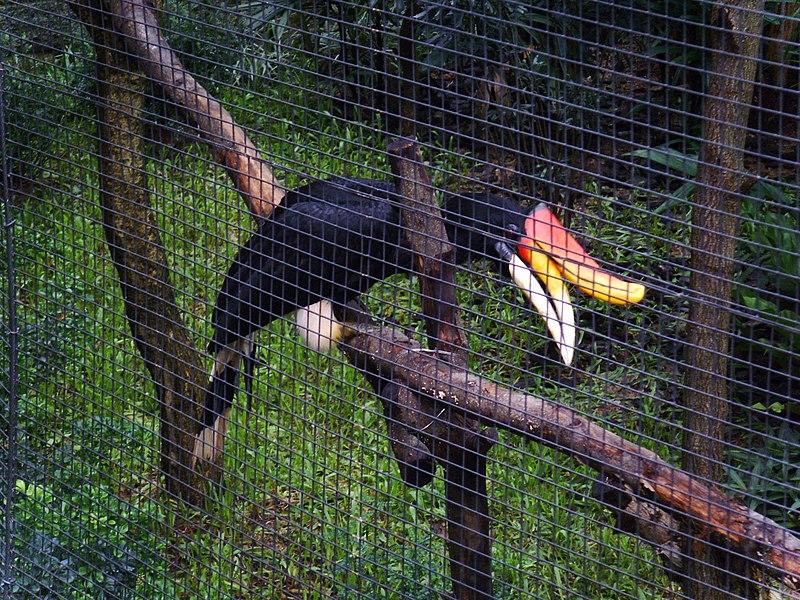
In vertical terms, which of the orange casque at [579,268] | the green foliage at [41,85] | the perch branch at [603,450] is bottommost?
the perch branch at [603,450]

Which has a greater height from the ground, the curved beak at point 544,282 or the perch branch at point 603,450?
the curved beak at point 544,282

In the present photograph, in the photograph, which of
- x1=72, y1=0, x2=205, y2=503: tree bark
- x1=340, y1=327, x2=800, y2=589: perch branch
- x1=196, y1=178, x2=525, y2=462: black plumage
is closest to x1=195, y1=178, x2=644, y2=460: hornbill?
x1=196, y1=178, x2=525, y2=462: black plumage

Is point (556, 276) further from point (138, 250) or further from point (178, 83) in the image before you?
point (138, 250)

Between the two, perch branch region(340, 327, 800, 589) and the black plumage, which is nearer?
perch branch region(340, 327, 800, 589)

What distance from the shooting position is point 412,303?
137 inches

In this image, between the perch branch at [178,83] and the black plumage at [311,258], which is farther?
the black plumage at [311,258]

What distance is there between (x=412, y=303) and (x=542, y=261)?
126cm

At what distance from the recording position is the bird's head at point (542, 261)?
1849mm

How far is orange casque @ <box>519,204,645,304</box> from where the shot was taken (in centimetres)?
165

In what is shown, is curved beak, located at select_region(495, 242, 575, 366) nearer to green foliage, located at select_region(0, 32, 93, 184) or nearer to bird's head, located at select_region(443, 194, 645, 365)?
bird's head, located at select_region(443, 194, 645, 365)

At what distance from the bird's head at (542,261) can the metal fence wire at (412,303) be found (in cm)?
1

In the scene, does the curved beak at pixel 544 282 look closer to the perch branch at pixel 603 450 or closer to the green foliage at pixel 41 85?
the perch branch at pixel 603 450

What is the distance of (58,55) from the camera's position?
8.00 feet

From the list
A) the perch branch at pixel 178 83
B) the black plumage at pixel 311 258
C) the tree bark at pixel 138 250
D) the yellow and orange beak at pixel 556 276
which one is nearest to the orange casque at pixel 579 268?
the yellow and orange beak at pixel 556 276
